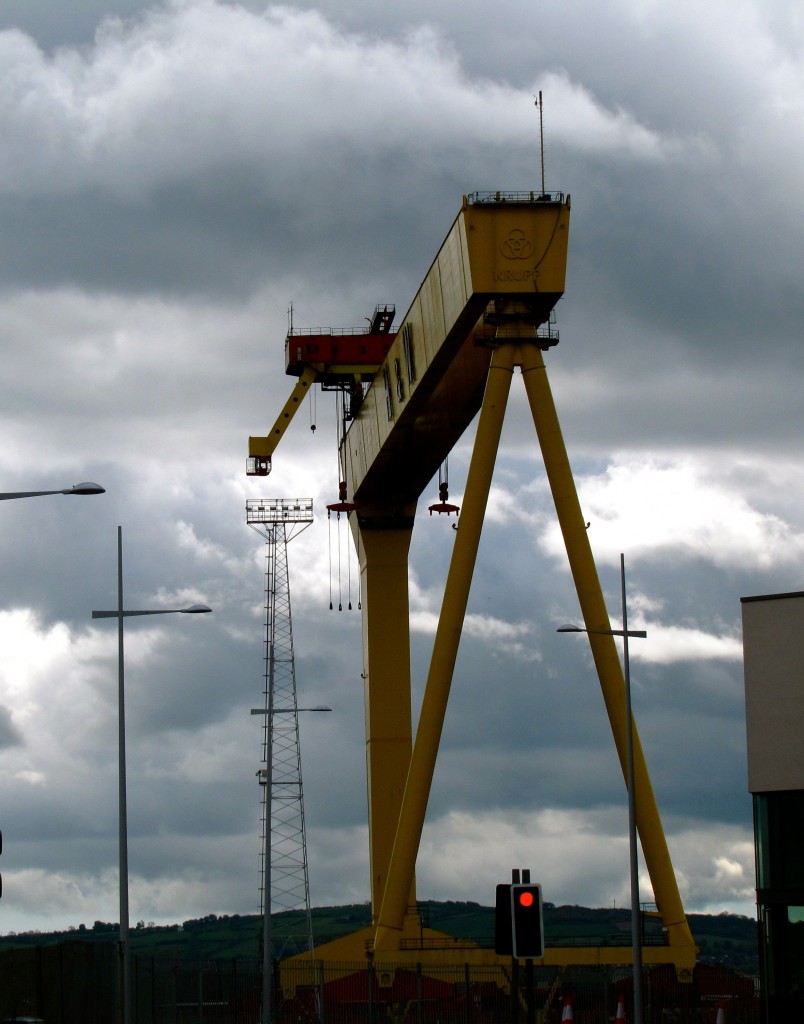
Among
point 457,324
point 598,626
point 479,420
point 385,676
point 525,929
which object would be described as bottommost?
point 525,929

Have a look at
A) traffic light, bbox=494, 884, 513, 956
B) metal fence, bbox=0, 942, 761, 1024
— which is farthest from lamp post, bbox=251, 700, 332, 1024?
traffic light, bbox=494, 884, 513, 956

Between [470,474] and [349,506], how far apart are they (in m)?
12.1

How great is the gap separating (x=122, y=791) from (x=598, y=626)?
38.9 feet

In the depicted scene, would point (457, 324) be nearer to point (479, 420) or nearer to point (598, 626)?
point (479, 420)

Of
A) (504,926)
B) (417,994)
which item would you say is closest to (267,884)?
(417,994)

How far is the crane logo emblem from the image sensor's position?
37406 mm

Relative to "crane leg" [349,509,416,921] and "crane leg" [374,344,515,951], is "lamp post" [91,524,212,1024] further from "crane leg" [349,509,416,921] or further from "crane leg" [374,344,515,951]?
"crane leg" [349,509,416,921]

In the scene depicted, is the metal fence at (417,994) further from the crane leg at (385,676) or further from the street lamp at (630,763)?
the crane leg at (385,676)

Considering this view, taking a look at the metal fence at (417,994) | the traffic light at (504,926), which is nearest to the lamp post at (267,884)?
the metal fence at (417,994)

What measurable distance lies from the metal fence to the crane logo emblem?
1424 cm

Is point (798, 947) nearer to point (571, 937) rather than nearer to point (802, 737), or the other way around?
point (802, 737)

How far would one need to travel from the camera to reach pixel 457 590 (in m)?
39.4

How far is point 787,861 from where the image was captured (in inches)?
1244

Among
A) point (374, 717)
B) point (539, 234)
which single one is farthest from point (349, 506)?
point (539, 234)
